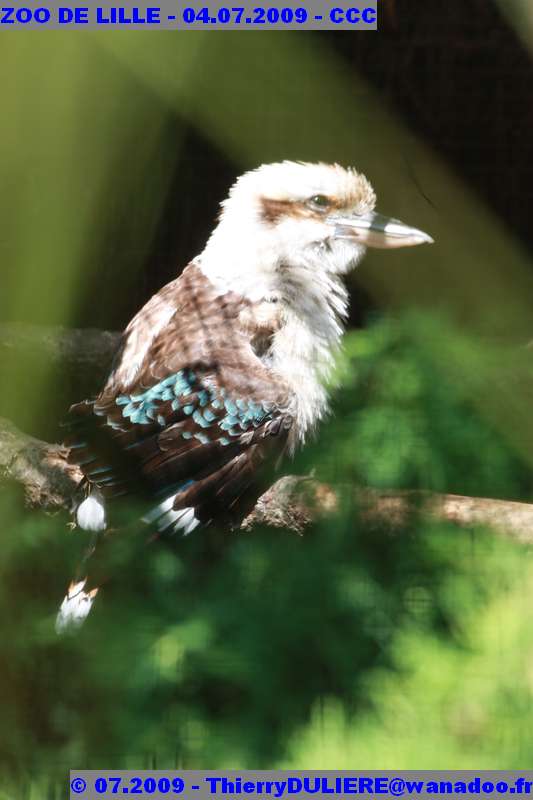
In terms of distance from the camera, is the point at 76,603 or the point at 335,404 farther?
the point at 335,404

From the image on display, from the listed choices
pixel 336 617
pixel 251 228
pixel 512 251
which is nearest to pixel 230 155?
pixel 251 228

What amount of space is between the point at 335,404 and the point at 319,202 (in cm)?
22

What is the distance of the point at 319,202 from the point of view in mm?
953

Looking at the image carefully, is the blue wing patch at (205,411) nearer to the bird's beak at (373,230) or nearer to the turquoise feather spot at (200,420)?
the turquoise feather spot at (200,420)

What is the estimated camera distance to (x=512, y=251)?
2.46 feet

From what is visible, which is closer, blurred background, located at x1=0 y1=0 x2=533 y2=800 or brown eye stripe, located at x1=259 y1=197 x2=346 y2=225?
blurred background, located at x1=0 y1=0 x2=533 y2=800

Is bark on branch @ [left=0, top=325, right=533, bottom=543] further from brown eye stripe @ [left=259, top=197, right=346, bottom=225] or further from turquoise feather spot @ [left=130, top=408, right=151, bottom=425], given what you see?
brown eye stripe @ [left=259, top=197, right=346, bottom=225]

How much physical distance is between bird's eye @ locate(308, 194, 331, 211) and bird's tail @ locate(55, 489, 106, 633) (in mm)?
365

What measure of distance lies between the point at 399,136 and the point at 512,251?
0.46 ft

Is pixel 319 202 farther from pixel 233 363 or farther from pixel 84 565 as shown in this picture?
pixel 84 565

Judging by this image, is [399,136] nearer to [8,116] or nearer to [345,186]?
[345,186]

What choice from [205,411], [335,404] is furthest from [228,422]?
[335,404]

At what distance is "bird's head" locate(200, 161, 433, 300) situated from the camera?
0.94 meters

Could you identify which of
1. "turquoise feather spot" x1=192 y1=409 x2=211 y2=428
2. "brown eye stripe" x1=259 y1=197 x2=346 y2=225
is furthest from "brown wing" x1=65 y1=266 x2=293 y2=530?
"brown eye stripe" x1=259 y1=197 x2=346 y2=225
